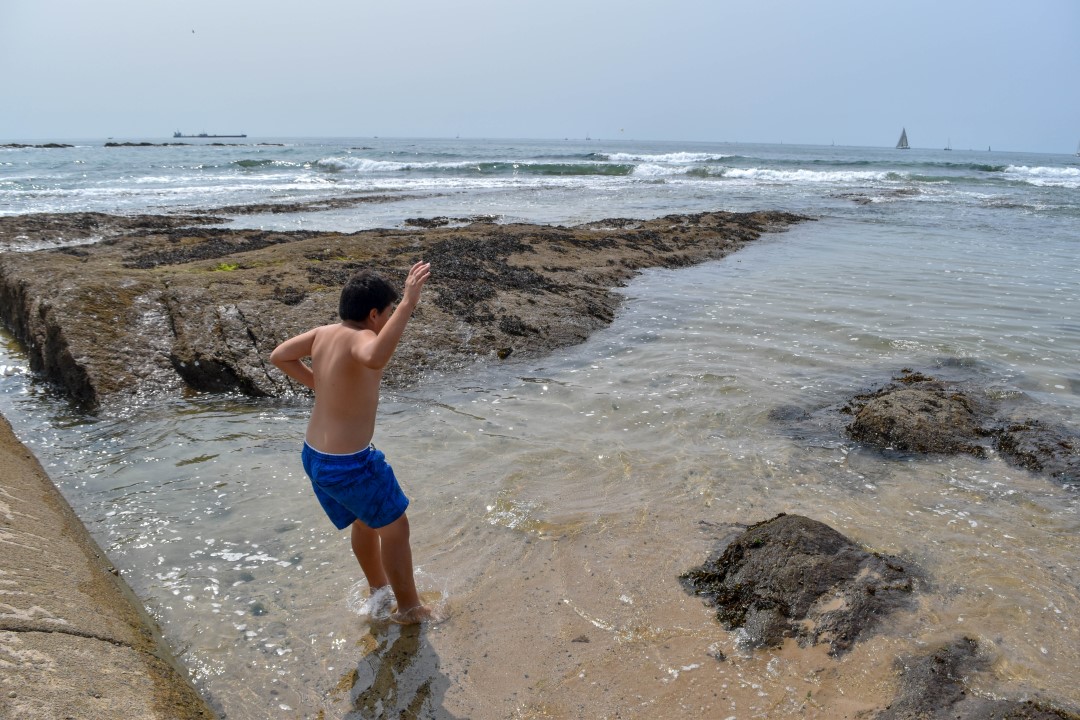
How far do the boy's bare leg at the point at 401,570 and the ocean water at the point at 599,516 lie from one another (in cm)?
10

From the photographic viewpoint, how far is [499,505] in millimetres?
4090

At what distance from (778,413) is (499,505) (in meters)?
2.62

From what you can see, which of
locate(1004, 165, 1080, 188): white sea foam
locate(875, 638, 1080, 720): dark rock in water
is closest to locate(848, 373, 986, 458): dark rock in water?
locate(875, 638, 1080, 720): dark rock in water

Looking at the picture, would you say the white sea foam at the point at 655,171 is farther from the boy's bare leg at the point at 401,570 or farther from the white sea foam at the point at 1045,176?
the boy's bare leg at the point at 401,570

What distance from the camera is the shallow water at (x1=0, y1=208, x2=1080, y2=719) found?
2.74 metres

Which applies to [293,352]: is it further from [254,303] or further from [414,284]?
[254,303]

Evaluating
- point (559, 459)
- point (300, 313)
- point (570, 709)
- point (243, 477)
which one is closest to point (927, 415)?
point (559, 459)

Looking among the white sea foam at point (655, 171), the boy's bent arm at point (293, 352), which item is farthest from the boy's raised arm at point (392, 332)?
the white sea foam at point (655, 171)

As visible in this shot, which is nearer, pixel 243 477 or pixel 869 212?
pixel 243 477

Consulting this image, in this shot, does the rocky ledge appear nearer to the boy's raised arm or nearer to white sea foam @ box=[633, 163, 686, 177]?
the boy's raised arm

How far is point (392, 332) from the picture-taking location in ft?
8.41

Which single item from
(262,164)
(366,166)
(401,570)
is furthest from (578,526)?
(366,166)

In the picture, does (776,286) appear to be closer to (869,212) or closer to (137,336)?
(137,336)

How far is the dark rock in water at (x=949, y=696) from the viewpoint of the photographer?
2.31 metres
